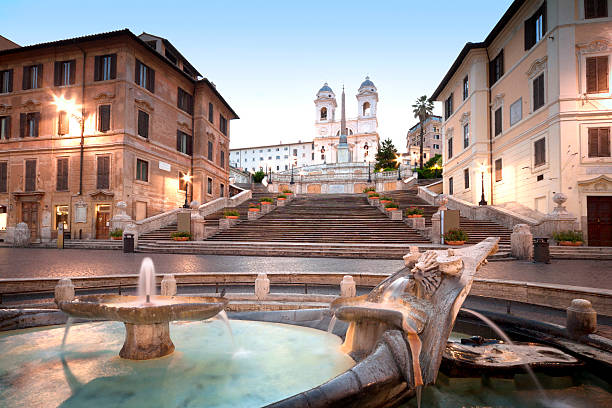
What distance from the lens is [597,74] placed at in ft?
59.3

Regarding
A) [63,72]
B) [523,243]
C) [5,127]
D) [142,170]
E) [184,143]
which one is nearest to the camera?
[523,243]

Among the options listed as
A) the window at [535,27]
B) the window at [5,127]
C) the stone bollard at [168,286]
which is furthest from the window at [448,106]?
the window at [5,127]

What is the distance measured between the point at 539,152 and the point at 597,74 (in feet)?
15.1

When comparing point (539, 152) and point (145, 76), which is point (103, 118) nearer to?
point (145, 76)

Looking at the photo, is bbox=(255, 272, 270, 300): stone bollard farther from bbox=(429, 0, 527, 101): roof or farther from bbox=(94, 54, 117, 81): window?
bbox=(94, 54, 117, 81): window

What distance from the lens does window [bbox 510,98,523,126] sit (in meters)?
22.1

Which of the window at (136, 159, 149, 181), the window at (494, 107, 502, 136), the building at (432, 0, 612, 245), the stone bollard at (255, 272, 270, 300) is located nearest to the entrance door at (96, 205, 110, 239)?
the window at (136, 159, 149, 181)

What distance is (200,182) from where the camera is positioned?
1308 inches

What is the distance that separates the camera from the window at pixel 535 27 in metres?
19.9

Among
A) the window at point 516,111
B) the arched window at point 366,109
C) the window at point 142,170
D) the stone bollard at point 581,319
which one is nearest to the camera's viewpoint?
the stone bollard at point 581,319

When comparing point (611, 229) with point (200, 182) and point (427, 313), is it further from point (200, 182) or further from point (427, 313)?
point (200, 182)

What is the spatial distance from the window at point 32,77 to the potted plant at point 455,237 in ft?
104

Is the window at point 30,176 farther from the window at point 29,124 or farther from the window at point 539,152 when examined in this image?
the window at point 539,152

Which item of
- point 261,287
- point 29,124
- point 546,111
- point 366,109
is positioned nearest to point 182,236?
point 261,287
